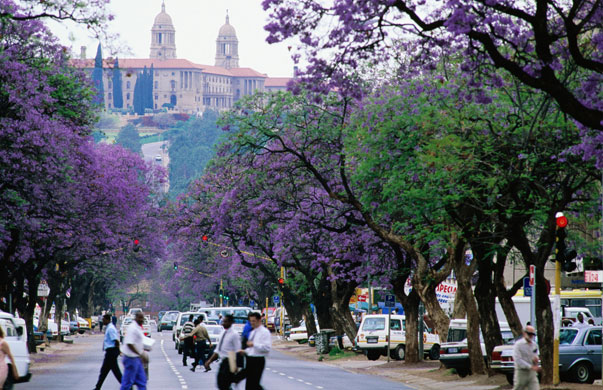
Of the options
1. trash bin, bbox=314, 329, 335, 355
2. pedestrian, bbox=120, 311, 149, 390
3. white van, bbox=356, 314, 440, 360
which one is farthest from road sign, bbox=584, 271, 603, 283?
trash bin, bbox=314, 329, 335, 355

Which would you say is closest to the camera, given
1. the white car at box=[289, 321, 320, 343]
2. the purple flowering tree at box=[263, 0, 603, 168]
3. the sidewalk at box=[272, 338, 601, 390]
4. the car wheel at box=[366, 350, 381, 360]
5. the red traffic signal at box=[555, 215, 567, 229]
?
the purple flowering tree at box=[263, 0, 603, 168]

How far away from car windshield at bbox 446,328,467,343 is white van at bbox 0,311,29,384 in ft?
Result: 41.4

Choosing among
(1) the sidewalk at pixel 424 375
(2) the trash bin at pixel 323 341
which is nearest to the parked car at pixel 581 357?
(1) the sidewalk at pixel 424 375

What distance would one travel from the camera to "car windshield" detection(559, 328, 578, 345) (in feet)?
91.3

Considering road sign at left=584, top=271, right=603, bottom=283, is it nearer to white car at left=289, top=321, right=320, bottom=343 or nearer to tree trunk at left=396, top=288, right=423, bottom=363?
tree trunk at left=396, top=288, right=423, bottom=363

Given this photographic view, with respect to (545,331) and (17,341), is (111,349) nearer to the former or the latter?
(17,341)

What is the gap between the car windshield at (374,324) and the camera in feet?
141

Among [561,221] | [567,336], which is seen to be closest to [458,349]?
[567,336]

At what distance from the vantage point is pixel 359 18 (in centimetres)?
1539

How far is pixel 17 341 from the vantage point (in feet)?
77.5

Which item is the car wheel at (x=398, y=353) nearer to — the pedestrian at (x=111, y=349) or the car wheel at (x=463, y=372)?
the car wheel at (x=463, y=372)

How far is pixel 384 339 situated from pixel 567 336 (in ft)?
49.5

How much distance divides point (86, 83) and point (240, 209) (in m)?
10.2

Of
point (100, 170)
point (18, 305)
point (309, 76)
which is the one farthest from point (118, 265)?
point (309, 76)
